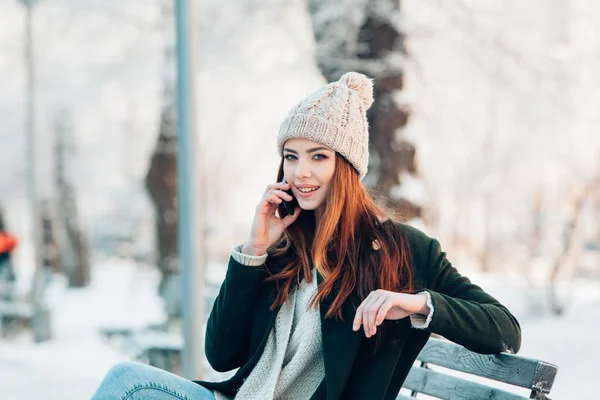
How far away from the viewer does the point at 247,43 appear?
1017cm

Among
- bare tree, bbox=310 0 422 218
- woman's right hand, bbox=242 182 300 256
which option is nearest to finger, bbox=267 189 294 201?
woman's right hand, bbox=242 182 300 256

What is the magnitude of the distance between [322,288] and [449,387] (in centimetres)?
50

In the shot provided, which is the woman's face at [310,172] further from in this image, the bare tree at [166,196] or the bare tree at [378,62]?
the bare tree at [166,196]

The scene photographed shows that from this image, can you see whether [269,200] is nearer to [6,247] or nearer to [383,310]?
[383,310]

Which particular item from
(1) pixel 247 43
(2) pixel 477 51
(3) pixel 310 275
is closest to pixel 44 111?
(1) pixel 247 43

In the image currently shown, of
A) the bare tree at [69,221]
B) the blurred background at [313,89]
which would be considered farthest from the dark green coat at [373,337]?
the bare tree at [69,221]

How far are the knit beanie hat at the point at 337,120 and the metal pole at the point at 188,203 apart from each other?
166 cm

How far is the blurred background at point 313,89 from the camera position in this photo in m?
8.12

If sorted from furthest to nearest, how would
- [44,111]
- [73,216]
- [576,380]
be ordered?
[73,216] < [44,111] < [576,380]

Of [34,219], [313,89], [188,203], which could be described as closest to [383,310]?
[188,203]

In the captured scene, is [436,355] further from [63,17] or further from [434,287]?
[63,17]

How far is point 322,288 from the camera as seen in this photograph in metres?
2.68

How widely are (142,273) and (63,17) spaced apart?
8.57 m

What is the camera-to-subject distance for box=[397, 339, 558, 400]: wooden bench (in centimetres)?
235
